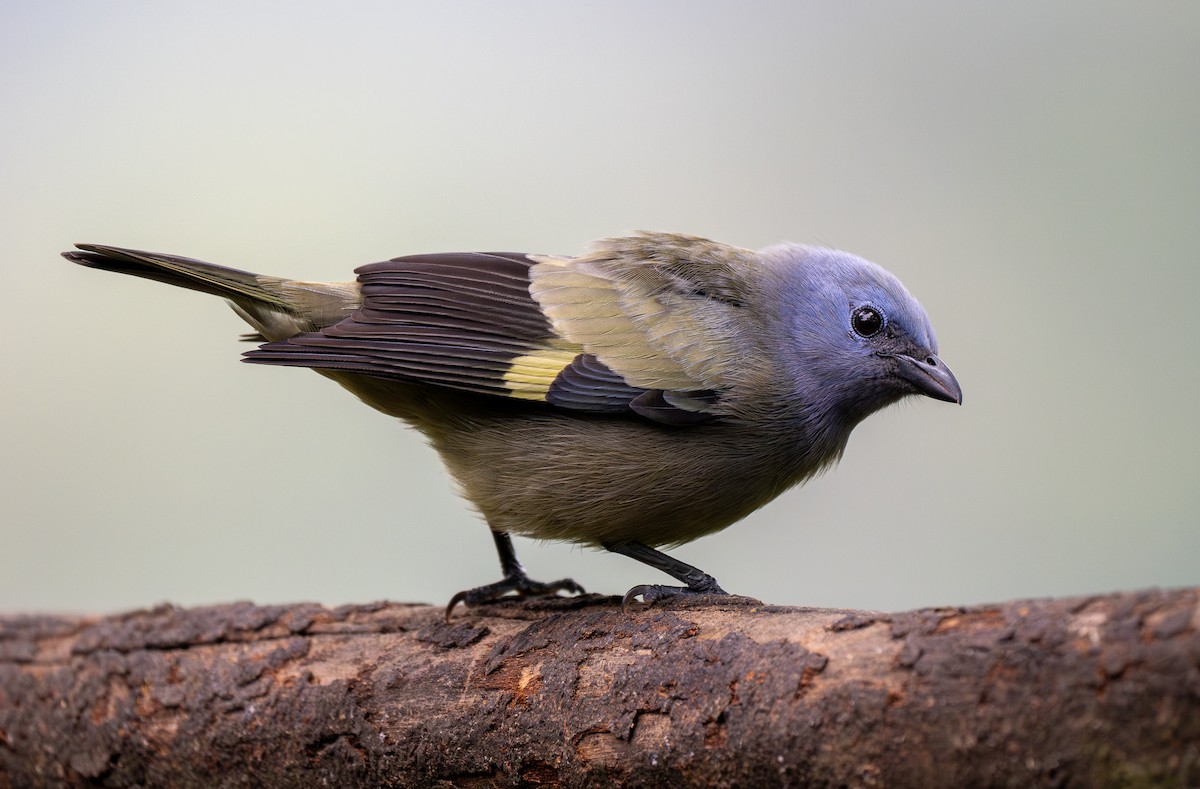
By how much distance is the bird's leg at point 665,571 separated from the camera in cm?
383

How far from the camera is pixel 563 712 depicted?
3.27 metres

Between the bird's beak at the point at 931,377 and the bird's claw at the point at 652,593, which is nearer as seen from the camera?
the bird's claw at the point at 652,593

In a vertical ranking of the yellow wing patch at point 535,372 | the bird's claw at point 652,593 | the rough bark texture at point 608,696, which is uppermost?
the yellow wing patch at point 535,372

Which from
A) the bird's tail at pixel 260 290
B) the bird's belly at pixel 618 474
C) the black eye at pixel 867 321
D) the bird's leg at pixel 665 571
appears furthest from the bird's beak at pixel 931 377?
the bird's tail at pixel 260 290

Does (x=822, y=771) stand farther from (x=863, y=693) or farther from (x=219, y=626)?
(x=219, y=626)

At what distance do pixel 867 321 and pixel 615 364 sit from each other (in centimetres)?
111

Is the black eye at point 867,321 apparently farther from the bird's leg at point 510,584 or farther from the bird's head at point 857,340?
the bird's leg at point 510,584

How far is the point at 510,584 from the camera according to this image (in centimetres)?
448

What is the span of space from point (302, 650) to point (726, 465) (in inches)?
68.6

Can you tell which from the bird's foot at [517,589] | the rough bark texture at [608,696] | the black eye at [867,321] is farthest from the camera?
the bird's foot at [517,589]

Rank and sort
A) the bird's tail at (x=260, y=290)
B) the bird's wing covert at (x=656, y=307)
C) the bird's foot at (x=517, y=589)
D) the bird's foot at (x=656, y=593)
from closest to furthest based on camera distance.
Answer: the bird's foot at (x=656, y=593) < the bird's wing covert at (x=656, y=307) < the bird's tail at (x=260, y=290) < the bird's foot at (x=517, y=589)

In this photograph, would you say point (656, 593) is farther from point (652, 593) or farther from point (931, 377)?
point (931, 377)

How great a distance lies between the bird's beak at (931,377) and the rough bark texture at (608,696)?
52.8 inches

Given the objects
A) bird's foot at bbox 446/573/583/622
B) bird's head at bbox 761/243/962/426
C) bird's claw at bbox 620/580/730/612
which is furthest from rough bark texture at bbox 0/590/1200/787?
bird's head at bbox 761/243/962/426
